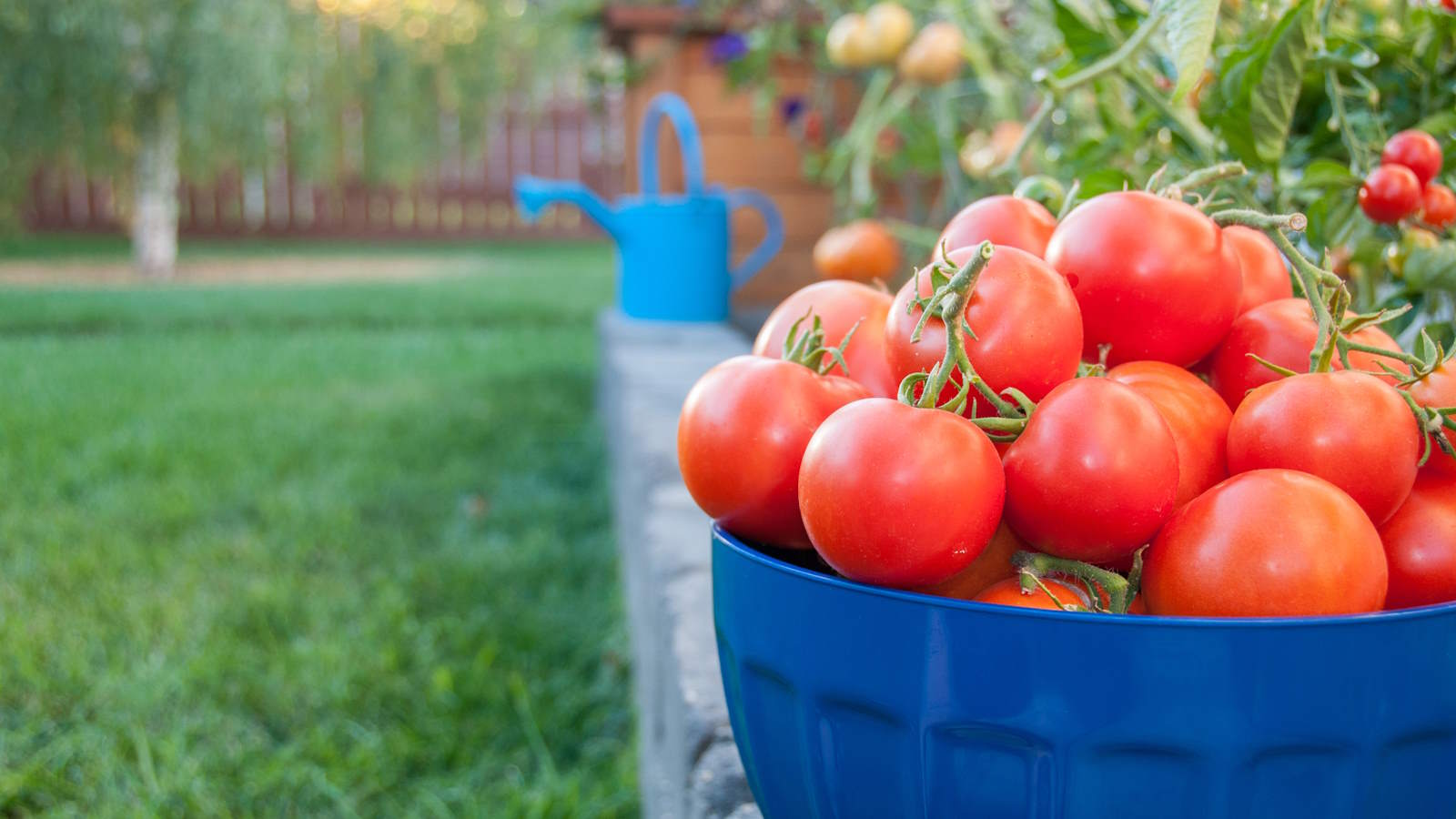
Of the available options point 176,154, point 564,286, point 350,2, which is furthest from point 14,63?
point 350,2

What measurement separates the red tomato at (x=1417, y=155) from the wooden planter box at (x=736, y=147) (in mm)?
2305

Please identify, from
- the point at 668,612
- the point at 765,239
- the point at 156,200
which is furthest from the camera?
the point at 156,200

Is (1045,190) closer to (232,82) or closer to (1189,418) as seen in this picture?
(1189,418)

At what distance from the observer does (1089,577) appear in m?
0.46

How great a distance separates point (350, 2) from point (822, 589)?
968cm

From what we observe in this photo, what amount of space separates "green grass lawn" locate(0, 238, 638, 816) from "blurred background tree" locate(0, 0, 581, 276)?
1.46 metres

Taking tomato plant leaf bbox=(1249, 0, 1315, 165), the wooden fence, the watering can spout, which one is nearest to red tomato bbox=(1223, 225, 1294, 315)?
tomato plant leaf bbox=(1249, 0, 1315, 165)

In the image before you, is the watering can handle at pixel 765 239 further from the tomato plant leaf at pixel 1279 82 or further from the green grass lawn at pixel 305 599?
the tomato plant leaf at pixel 1279 82

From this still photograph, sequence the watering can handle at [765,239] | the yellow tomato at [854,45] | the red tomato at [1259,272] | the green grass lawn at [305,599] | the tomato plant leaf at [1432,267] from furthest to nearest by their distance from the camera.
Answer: the watering can handle at [765,239]
the yellow tomato at [854,45]
the green grass lawn at [305,599]
the tomato plant leaf at [1432,267]
the red tomato at [1259,272]

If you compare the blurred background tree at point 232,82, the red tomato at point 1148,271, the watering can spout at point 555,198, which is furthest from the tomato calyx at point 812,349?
the blurred background tree at point 232,82

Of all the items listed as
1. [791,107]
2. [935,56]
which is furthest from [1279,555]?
[791,107]

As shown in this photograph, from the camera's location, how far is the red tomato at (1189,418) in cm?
49

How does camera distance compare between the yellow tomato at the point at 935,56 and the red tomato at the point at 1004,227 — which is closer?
the red tomato at the point at 1004,227

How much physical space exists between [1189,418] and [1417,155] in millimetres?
322
